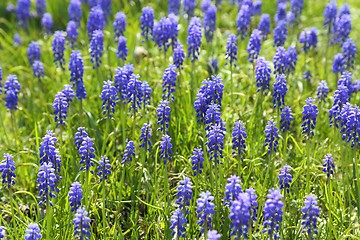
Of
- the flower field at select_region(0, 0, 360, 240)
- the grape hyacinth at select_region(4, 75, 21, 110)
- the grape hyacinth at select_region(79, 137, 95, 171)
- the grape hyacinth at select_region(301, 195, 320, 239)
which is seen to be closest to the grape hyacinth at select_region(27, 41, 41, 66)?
the flower field at select_region(0, 0, 360, 240)

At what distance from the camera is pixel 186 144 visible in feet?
24.4

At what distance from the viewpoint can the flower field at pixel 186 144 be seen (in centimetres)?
589

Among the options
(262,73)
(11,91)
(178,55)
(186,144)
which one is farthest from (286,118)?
(11,91)

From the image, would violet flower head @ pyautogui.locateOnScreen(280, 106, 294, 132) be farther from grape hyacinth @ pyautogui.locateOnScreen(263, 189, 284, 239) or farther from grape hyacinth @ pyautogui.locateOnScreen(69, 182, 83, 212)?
grape hyacinth @ pyautogui.locateOnScreen(69, 182, 83, 212)

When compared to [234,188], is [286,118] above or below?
above

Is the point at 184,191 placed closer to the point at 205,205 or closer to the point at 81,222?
the point at 205,205

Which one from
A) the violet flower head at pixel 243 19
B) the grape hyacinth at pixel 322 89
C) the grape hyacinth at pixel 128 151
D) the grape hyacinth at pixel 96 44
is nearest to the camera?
the grape hyacinth at pixel 128 151

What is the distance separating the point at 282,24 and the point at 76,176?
12.2ft

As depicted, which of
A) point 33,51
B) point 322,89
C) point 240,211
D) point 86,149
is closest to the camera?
point 240,211

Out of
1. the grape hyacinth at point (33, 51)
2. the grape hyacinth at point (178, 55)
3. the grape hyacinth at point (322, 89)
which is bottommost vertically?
the grape hyacinth at point (322, 89)

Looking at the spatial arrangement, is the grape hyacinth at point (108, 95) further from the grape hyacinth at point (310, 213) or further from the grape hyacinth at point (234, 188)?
the grape hyacinth at point (310, 213)

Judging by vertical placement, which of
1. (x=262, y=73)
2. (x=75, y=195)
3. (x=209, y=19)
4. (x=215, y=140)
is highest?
(x=209, y=19)

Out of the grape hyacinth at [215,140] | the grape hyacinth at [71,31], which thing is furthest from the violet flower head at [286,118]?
the grape hyacinth at [71,31]

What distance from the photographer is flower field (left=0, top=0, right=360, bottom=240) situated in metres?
5.89
